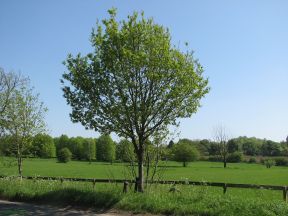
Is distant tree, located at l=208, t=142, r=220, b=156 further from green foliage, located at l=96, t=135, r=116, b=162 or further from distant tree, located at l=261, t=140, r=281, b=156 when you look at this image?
green foliage, located at l=96, t=135, r=116, b=162

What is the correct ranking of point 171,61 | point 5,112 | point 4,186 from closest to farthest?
point 171,61
point 4,186
point 5,112

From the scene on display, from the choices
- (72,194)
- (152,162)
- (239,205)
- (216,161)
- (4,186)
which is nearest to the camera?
(239,205)

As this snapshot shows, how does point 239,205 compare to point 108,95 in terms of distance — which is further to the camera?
point 108,95

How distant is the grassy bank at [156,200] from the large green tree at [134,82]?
158 cm

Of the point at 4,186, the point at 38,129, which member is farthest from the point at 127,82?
the point at 38,129

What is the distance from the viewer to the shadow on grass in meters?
14.6

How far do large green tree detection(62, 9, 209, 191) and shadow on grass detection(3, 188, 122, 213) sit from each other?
173 centimetres

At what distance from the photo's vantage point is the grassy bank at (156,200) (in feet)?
41.2

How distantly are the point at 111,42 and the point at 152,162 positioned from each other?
5.78 metres

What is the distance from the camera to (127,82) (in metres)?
15.3

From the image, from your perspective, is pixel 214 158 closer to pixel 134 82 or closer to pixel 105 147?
pixel 105 147

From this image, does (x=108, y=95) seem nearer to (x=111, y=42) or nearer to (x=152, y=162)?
(x=111, y=42)

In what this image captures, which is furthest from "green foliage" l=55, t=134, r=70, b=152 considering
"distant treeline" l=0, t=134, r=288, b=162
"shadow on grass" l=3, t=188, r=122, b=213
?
"shadow on grass" l=3, t=188, r=122, b=213

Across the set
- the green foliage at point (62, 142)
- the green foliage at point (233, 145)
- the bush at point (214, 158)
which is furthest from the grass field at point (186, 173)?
the green foliage at point (233, 145)
